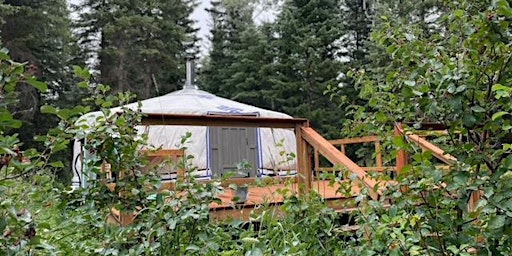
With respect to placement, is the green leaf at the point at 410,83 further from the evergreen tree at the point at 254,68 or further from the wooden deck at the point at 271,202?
the evergreen tree at the point at 254,68

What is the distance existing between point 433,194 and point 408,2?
11943 mm

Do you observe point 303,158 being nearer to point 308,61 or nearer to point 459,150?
point 459,150

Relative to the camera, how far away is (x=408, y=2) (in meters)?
12.2

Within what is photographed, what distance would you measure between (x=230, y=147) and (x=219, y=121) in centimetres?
485

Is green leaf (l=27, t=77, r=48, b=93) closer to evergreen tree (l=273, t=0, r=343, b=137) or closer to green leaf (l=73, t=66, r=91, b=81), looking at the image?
green leaf (l=73, t=66, r=91, b=81)

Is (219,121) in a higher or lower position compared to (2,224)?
higher

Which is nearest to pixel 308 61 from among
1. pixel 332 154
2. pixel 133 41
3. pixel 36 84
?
pixel 133 41

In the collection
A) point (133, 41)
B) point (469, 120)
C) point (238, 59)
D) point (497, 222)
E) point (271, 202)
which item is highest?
point (133, 41)

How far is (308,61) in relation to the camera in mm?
12594

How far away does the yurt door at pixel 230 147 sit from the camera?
7.74 metres

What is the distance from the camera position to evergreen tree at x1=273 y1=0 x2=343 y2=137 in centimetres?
1253

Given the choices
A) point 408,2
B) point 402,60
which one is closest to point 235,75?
point 408,2

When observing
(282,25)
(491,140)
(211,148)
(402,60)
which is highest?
(282,25)

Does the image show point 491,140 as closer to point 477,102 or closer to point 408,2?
point 477,102
